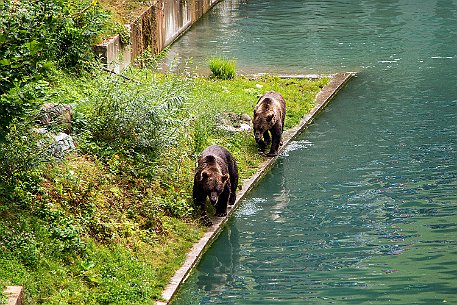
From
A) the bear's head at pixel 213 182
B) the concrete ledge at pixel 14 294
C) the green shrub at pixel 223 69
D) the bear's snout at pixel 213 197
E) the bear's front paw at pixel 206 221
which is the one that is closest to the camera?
the concrete ledge at pixel 14 294

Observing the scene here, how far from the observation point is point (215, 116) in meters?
22.0

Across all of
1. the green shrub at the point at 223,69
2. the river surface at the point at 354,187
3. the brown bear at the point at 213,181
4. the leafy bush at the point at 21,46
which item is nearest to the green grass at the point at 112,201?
the brown bear at the point at 213,181

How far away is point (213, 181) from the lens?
57.0 feet

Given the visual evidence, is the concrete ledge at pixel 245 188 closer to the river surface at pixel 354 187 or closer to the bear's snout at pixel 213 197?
the river surface at pixel 354 187

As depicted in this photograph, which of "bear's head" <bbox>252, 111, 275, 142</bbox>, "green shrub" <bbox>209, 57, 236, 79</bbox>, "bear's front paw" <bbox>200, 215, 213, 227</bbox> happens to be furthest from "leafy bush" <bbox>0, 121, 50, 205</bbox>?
"green shrub" <bbox>209, 57, 236, 79</bbox>

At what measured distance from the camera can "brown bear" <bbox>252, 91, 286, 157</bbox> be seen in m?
21.4

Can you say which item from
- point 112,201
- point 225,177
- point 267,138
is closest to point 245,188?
point 225,177

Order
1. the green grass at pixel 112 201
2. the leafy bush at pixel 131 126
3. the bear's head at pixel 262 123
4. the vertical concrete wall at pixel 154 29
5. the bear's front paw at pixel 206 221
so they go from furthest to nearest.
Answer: the vertical concrete wall at pixel 154 29, the bear's head at pixel 262 123, the leafy bush at pixel 131 126, the bear's front paw at pixel 206 221, the green grass at pixel 112 201

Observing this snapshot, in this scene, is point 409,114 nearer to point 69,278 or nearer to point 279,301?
point 279,301

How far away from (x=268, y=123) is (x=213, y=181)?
14.1 ft

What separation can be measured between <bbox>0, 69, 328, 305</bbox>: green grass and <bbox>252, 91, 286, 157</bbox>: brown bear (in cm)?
38

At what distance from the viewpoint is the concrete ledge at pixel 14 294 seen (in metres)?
12.1

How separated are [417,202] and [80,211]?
20.6 feet

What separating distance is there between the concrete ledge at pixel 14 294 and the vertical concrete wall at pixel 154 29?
11459 mm
